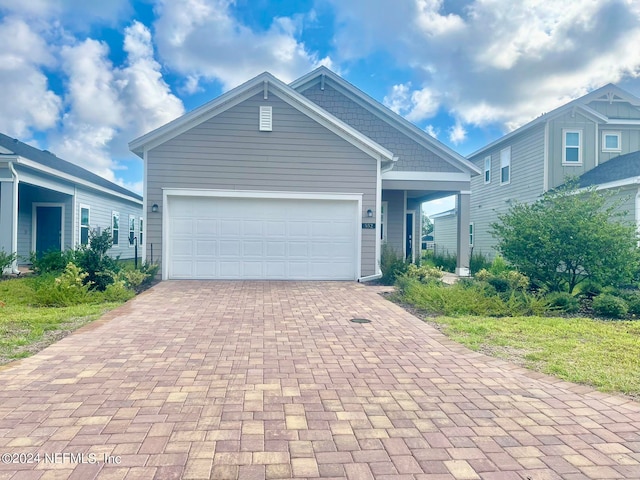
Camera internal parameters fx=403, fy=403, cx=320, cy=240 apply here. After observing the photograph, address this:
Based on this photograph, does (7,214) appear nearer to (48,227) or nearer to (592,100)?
(48,227)

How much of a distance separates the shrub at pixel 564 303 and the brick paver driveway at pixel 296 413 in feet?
11.5

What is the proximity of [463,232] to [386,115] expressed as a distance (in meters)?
4.95

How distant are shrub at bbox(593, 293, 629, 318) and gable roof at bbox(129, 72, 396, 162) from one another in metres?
6.27

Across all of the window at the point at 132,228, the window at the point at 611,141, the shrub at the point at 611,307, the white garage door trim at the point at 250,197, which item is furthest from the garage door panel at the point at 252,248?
the window at the point at 611,141

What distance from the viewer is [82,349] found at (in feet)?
16.0

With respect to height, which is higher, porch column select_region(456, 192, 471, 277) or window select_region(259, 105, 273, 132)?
window select_region(259, 105, 273, 132)

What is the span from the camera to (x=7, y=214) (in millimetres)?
11352

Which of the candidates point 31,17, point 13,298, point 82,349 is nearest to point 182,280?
point 13,298

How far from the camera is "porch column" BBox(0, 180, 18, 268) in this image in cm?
1132

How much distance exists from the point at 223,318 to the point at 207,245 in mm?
4870

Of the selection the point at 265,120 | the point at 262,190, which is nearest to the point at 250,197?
the point at 262,190

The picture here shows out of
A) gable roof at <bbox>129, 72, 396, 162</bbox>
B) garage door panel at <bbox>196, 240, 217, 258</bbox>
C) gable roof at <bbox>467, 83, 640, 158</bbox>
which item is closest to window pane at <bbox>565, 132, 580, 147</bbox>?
gable roof at <bbox>467, 83, 640, 158</bbox>

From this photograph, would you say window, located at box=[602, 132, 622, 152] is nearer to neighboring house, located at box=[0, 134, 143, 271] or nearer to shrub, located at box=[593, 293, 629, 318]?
shrub, located at box=[593, 293, 629, 318]

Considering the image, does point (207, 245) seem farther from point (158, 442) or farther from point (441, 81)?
point (441, 81)
